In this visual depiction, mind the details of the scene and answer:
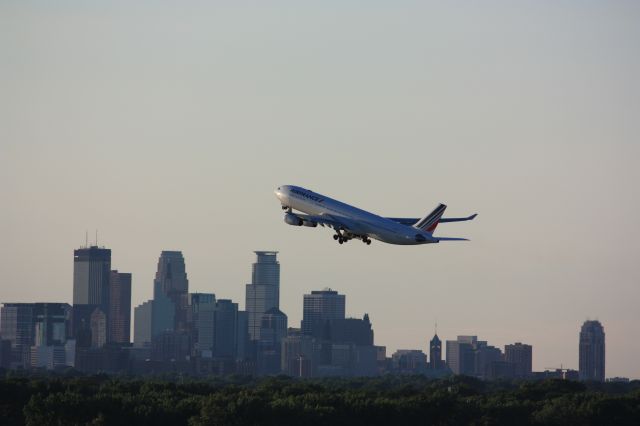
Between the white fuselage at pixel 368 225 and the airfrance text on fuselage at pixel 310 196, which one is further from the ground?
the airfrance text on fuselage at pixel 310 196

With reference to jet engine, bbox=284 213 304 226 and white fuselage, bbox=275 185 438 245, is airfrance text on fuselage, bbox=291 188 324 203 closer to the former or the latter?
white fuselage, bbox=275 185 438 245

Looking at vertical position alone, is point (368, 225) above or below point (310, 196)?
below

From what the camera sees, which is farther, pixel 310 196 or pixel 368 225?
pixel 310 196

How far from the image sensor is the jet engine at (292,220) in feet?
582

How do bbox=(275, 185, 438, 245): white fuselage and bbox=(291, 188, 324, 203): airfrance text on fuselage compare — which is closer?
bbox=(275, 185, 438, 245): white fuselage

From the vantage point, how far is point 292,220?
177375 mm

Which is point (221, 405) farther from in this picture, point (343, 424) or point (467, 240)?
point (467, 240)

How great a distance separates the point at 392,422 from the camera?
199m

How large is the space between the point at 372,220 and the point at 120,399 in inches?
1636

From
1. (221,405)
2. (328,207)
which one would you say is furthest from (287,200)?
(221,405)

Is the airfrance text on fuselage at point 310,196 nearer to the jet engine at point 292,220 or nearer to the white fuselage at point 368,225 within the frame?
the white fuselage at point 368,225

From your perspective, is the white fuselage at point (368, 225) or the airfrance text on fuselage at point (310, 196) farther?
the airfrance text on fuselage at point (310, 196)

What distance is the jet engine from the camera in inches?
6983

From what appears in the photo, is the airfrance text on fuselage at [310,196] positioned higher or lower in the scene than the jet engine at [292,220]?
higher
